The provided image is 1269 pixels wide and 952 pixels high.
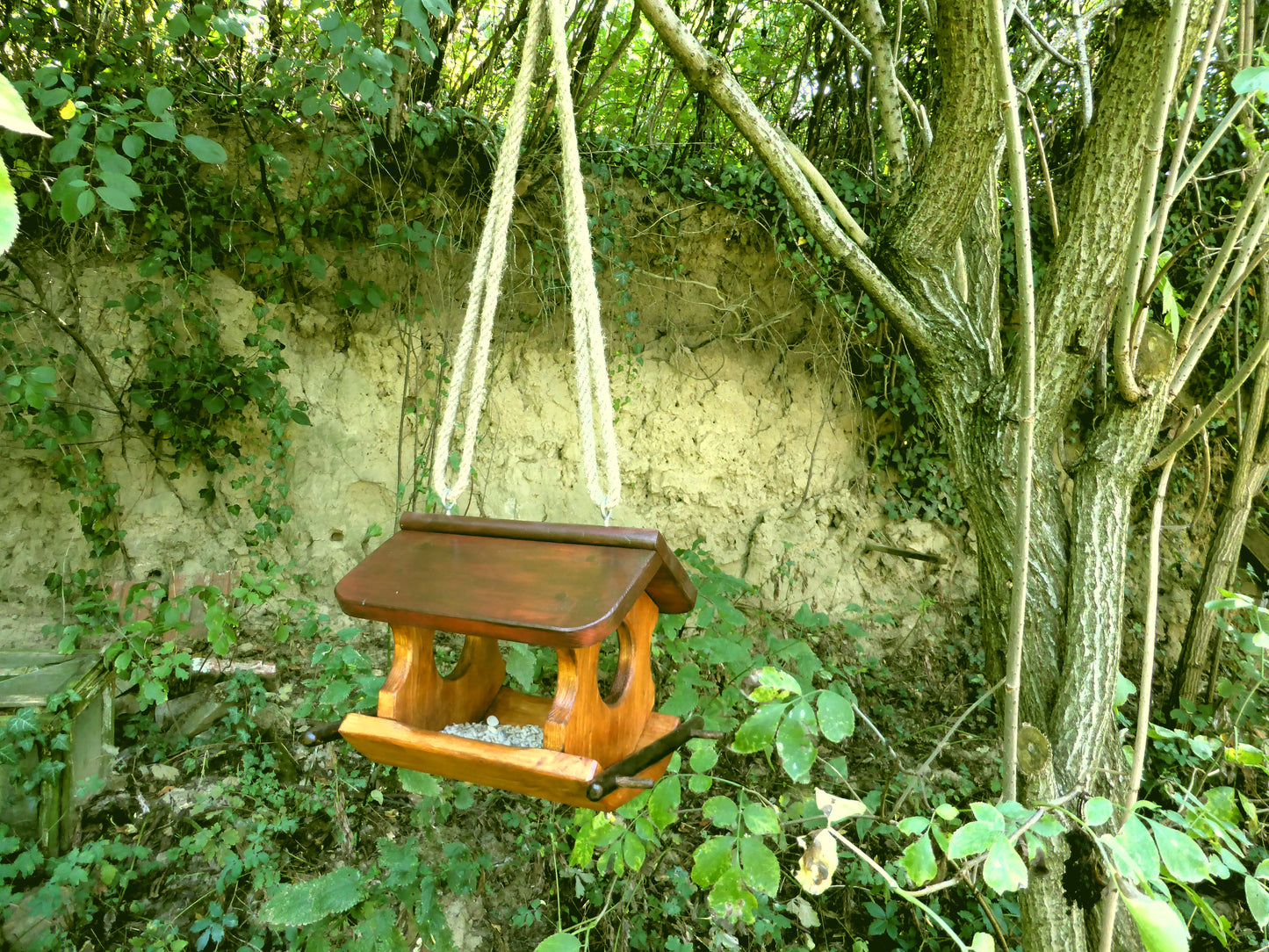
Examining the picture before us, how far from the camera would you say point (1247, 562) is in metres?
3.99

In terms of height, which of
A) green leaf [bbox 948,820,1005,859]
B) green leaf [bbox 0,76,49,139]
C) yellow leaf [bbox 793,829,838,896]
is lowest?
yellow leaf [bbox 793,829,838,896]

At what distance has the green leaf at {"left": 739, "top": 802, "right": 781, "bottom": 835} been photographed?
1250 millimetres

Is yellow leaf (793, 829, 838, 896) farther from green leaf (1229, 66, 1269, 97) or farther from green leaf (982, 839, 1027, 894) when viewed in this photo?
green leaf (1229, 66, 1269, 97)

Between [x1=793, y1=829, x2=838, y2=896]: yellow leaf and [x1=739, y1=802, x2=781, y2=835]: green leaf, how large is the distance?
0.07m

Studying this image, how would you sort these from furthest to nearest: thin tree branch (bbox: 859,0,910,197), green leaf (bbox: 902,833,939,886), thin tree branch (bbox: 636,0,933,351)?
1. thin tree branch (bbox: 859,0,910,197)
2. thin tree branch (bbox: 636,0,933,351)
3. green leaf (bbox: 902,833,939,886)

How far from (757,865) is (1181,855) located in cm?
63

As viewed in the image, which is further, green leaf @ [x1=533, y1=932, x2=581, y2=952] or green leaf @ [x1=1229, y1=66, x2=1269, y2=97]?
green leaf @ [x1=533, y1=932, x2=581, y2=952]

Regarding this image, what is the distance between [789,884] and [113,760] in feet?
8.09

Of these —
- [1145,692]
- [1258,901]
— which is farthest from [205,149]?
[1258,901]

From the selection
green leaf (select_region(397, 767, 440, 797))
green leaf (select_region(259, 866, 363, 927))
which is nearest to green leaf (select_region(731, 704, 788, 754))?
green leaf (select_region(397, 767, 440, 797))

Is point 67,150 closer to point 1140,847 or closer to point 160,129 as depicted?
point 160,129

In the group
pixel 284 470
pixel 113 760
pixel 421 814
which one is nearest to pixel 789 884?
pixel 421 814

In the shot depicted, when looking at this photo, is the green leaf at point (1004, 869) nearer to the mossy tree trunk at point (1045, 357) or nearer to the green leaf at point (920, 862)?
the green leaf at point (920, 862)

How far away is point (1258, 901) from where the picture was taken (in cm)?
123
